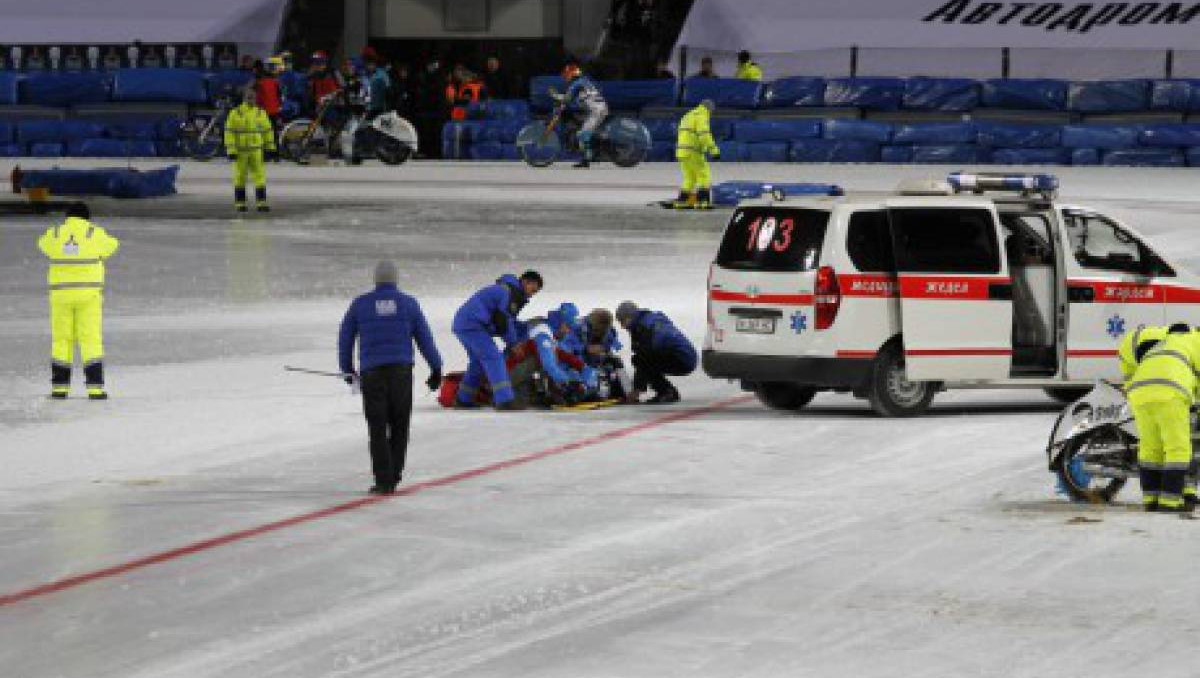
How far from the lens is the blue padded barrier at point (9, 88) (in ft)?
172

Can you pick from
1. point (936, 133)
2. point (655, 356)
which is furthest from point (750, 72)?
point (655, 356)

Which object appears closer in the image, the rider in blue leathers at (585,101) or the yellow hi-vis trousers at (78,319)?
the yellow hi-vis trousers at (78,319)

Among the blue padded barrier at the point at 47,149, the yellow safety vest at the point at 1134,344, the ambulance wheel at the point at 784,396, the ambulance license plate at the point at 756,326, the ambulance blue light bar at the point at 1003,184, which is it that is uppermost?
the blue padded barrier at the point at 47,149

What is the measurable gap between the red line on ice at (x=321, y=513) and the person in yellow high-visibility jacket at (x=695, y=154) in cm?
1770

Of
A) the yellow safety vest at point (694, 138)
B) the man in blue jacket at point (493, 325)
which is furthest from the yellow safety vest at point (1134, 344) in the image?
the yellow safety vest at point (694, 138)

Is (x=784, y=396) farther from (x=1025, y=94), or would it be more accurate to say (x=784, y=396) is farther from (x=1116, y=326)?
(x=1025, y=94)

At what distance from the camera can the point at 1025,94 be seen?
153ft

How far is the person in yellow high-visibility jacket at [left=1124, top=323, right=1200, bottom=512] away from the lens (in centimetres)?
1343

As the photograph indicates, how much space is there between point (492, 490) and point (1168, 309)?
5.96 meters

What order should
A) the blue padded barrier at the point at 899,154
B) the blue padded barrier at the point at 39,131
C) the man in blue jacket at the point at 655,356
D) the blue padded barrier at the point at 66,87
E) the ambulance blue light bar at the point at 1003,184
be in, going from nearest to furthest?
the ambulance blue light bar at the point at 1003,184 → the man in blue jacket at the point at 655,356 → the blue padded barrier at the point at 899,154 → the blue padded barrier at the point at 66,87 → the blue padded barrier at the point at 39,131

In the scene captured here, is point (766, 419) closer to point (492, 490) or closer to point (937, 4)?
point (492, 490)

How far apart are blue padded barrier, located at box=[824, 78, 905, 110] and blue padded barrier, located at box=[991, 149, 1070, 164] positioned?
8.01ft

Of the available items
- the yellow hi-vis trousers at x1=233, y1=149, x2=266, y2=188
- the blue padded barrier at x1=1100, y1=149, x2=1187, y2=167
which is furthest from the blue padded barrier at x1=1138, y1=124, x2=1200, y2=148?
the yellow hi-vis trousers at x1=233, y1=149, x2=266, y2=188

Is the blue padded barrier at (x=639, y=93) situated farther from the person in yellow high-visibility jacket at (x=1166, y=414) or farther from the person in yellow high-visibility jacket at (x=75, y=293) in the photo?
the person in yellow high-visibility jacket at (x=1166, y=414)
